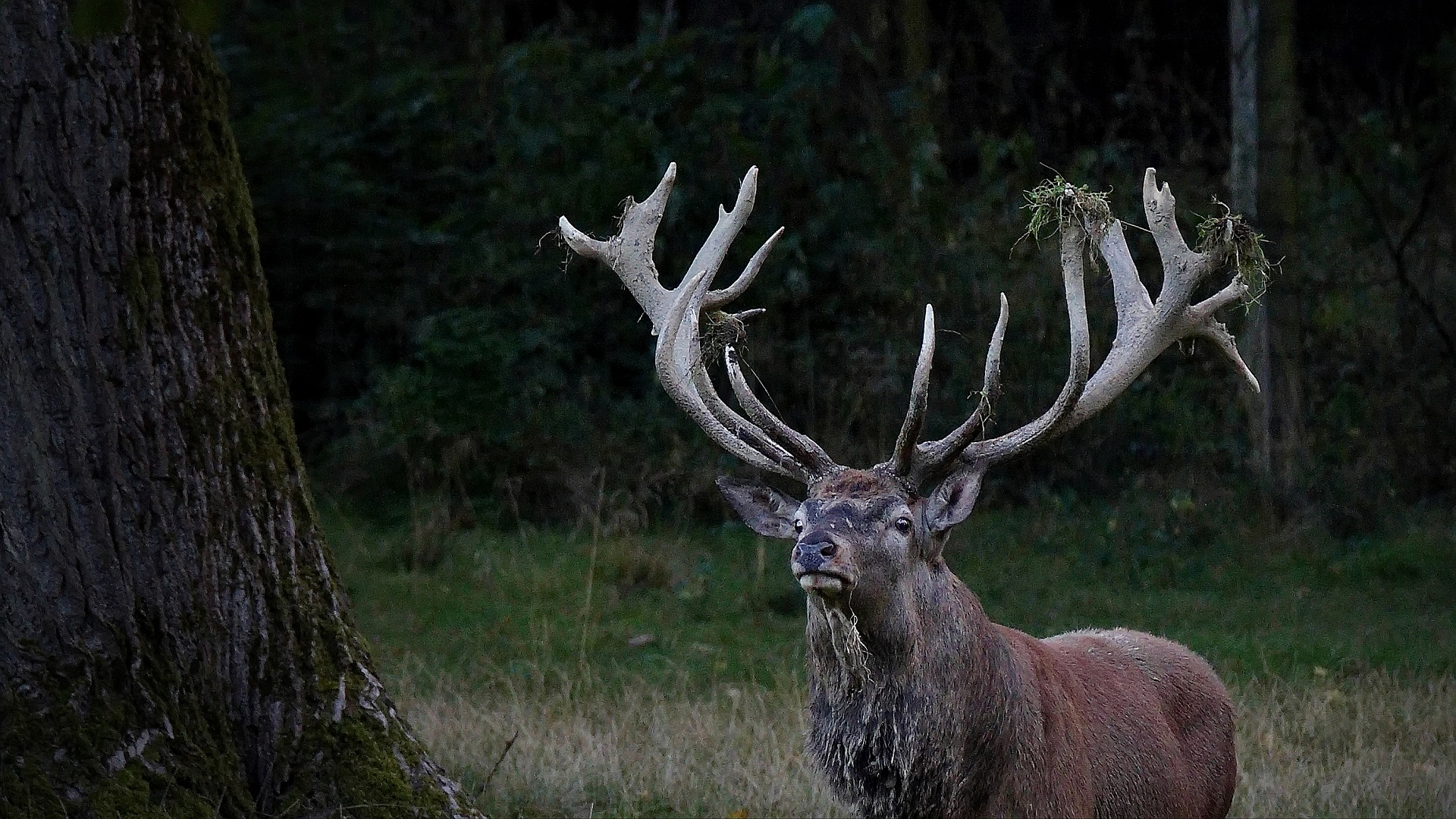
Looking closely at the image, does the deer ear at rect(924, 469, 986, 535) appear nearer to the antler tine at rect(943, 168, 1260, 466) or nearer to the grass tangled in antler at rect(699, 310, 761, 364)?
the antler tine at rect(943, 168, 1260, 466)

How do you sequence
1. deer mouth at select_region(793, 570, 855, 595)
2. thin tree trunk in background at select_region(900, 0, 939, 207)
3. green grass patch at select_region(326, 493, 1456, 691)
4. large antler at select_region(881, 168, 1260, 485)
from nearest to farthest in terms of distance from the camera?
1. deer mouth at select_region(793, 570, 855, 595)
2. large antler at select_region(881, 168, 1260, 485)
3. green grass patch at select_region(326, 493, 1456, 691)
4. thin tree trunk in background at select_region(900, 0, 939, 207)

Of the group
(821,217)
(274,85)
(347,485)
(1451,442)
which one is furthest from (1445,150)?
(274,85)

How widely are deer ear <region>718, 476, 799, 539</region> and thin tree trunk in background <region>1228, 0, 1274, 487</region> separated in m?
5.53

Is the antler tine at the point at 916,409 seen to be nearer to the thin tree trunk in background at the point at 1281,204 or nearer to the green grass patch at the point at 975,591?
the green grass patch at the point at 975,591

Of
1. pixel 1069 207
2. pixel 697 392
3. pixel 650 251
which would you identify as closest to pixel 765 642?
pixel 650 251

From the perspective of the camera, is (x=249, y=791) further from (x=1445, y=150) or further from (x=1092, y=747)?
(x=1445, y=150)

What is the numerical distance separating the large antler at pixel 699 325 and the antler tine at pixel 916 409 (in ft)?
0.73

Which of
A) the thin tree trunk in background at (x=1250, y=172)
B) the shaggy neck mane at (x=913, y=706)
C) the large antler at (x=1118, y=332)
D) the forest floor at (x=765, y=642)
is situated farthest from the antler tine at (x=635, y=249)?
the thin tree trunk in background at (x=1250, y=172)

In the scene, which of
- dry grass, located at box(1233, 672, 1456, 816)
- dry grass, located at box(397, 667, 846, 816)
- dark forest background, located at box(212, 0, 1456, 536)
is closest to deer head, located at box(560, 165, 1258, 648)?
dry grass, located at box(397, 667, 846, 816)

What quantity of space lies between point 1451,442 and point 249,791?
7849 millimetres

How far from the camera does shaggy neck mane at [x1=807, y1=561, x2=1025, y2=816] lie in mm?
4297

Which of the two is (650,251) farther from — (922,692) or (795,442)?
(922,692)

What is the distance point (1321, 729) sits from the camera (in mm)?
6363

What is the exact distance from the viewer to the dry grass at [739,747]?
5629 mm
